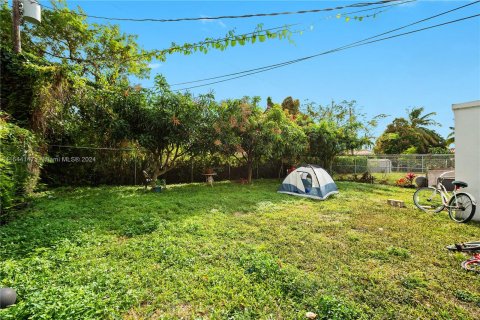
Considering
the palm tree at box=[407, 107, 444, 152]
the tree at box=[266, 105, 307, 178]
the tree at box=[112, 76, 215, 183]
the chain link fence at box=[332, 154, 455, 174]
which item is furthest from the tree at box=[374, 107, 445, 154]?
the tree at box=[112, 76, 215, 183]

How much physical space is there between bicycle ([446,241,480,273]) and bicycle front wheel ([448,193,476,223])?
6.99 ft

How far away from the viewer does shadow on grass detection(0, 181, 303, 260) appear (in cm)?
371

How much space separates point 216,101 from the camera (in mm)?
9633

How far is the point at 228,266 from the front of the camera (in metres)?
3.13

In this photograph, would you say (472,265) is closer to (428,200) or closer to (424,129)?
(428,200)

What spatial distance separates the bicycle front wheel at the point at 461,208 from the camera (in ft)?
17.7

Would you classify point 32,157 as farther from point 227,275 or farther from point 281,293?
point 281,293

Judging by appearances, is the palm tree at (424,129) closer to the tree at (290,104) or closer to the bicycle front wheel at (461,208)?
the tree at (290,104)

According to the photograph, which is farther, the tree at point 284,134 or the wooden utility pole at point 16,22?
the tree at point 284,134

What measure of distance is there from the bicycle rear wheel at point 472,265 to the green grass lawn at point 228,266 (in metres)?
0.12

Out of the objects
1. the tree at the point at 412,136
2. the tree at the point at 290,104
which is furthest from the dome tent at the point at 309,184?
the tree at the point at 412,136

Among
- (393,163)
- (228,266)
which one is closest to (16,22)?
(228,266)

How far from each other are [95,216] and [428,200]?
27.7 ft

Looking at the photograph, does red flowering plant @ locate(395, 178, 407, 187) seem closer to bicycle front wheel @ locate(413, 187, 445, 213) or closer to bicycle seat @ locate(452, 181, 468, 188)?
bicycle front wheel @ locate(413, 187, 445, 213)
